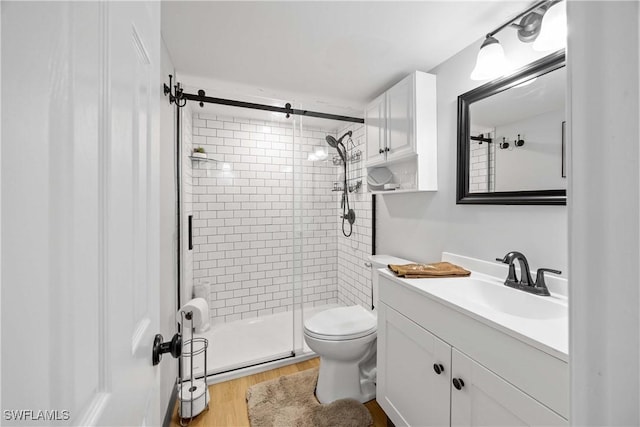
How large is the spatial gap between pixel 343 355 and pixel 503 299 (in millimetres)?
1011

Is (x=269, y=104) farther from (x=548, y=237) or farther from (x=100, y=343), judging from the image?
(x=100, y=343)

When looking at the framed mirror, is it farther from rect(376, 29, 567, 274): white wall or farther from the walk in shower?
the walk in shower

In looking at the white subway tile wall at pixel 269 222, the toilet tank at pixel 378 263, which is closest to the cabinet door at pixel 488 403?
the toilet tank at pixel 378 263

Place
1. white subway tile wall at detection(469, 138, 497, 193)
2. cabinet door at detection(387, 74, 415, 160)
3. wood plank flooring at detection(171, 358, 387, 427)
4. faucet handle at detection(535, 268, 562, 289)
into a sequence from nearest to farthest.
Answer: faucet handle at detection(535, 268, 562, 289)
white subway tile wall at detection(469, 138, 497, 193)
wood plank flooring at detection(171, 358, 387, 427)
cabinet door at detection(387, 74, 415, 160)

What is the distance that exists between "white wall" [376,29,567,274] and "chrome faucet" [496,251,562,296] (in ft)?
0.26

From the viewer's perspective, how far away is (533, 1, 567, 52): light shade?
45.4 inches

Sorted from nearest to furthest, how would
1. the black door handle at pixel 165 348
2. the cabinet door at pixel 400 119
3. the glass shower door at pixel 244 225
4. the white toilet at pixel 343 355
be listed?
the black door handle at pixel 165 348 < the white toilet at pixel 343 355 < the cabinet door at pixel 400 119 < the glass shower door at pixel 244 225

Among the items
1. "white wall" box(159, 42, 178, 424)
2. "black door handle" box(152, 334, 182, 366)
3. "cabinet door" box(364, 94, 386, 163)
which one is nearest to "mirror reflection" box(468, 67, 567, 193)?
"cabinet door" box(364, 94, 386, 163)

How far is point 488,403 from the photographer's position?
1029mm

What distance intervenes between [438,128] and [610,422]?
76.8 inches

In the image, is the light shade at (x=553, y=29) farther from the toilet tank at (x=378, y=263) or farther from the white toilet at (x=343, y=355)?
the white toilet at (x=343, y=355)

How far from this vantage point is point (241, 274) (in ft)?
9.46

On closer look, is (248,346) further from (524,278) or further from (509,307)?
(524,278)

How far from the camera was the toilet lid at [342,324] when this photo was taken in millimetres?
1829
